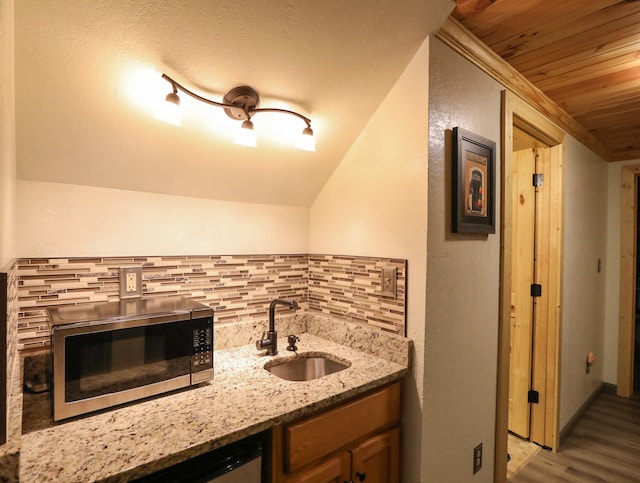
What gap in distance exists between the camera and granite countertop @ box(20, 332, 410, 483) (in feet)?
2.63

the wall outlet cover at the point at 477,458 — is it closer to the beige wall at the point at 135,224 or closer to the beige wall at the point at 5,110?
the beige wall at the point at 135,224

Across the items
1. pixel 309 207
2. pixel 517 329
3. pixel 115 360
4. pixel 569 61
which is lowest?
pixel 517 329

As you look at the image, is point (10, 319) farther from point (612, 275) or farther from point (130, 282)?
point (612, 275)

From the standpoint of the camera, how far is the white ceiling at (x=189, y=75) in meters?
1.00

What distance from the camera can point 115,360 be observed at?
1.09 m

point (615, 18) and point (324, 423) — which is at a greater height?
point (615, 18)

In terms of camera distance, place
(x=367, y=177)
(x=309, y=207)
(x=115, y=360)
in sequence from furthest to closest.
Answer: (x=309, y=207) < (x=367, y=177) < (x=115, y=360)

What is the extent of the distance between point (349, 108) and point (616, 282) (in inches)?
137

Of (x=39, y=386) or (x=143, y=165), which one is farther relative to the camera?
(x=143, y=165)

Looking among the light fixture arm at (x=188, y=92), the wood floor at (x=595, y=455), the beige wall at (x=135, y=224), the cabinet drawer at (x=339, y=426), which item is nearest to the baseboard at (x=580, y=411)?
the wood floor at (x=595, y=455)

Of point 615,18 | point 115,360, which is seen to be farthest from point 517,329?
point 115,360

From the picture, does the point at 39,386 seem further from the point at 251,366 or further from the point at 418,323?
the point at 418,323

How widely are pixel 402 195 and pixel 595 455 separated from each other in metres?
2.41

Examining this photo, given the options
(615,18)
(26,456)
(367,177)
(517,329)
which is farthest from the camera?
(517,329)
